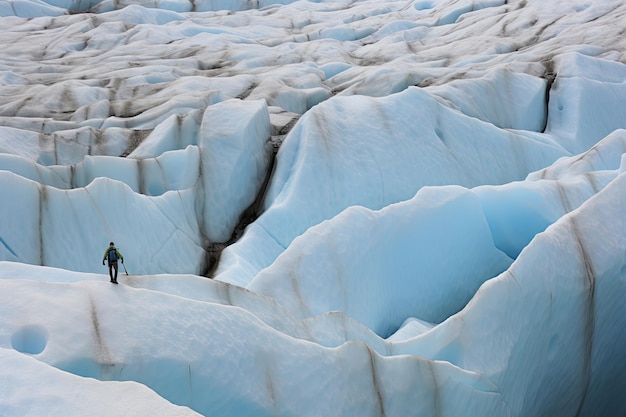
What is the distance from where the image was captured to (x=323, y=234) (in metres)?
6.41

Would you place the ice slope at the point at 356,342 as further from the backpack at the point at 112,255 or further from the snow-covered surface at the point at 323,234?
the backpack at the point at 112,255

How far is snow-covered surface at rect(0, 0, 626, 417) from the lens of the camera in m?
4.14

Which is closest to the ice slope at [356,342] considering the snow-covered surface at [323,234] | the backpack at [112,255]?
the snow-covered surface at [323,234]

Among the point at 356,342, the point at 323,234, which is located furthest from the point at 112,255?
the point at 323,234

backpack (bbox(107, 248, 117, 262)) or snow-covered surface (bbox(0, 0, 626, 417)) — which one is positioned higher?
backpack (bbox(107, 248, 117, 262))

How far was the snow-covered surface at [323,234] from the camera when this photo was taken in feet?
13.6

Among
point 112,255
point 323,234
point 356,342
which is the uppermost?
point 112,255

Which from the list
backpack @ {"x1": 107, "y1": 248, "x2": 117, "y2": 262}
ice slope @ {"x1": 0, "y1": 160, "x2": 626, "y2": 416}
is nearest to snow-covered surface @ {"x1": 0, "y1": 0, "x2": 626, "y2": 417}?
ice slope @ {"x1": 0, "y1": 160, "x2": 626, "y2": 416}

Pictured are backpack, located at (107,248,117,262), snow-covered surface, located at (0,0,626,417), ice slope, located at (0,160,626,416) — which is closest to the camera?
ice slope, located at (0,160,626,416)

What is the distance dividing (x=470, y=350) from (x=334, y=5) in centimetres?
2586

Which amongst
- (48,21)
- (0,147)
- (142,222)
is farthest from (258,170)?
(48,21)

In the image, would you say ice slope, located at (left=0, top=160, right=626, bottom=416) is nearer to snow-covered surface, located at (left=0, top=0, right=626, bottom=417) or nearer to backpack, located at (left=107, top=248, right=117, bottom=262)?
snow-covered surface, located at (left=0, top=0, right=626, bottom=417)

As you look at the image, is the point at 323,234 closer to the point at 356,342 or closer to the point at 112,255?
the point at 356,342

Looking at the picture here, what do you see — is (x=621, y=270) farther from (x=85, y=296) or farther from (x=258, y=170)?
(x=258, y=170)
